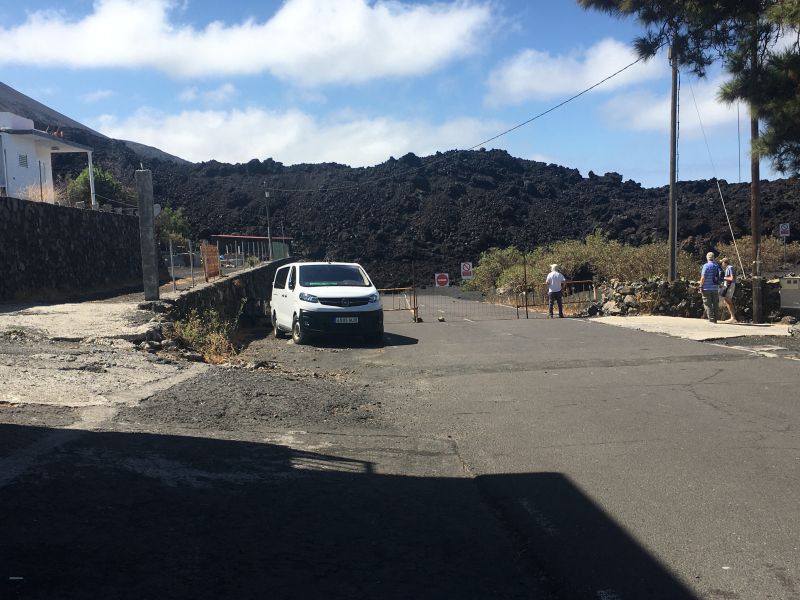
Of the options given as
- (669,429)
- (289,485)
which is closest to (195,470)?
(289,485)

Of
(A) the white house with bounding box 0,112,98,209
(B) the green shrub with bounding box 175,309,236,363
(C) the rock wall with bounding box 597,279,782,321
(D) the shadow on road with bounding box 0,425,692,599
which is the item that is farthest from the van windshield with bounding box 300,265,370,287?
(A) the white house with bounding box 0,112,98,209

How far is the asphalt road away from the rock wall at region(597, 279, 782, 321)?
35.1ft

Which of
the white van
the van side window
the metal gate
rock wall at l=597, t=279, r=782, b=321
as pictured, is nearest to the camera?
the white van

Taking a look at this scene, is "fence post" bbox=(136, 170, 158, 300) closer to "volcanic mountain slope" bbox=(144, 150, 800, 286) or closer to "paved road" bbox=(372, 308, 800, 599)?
"paved road" bbox=(372, 308, 800, 599)

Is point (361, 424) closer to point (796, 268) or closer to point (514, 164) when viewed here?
point (796, 268)

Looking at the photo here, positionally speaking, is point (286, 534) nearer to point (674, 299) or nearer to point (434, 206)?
point (674, 299)

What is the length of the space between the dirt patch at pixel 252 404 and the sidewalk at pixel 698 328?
870 cm

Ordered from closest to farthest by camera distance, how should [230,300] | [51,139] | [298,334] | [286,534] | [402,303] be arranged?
[286,534] < [298,334] < [230,300] < [402,303] < [51,139]

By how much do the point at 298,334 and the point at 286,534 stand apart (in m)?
10.7

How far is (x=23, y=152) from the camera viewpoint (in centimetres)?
3762

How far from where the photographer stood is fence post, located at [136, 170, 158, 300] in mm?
14883

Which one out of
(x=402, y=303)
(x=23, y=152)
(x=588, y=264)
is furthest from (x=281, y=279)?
(x=23, y=152)

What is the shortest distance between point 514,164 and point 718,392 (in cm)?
10620

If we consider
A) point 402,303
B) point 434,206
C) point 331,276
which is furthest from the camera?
point 434,206
